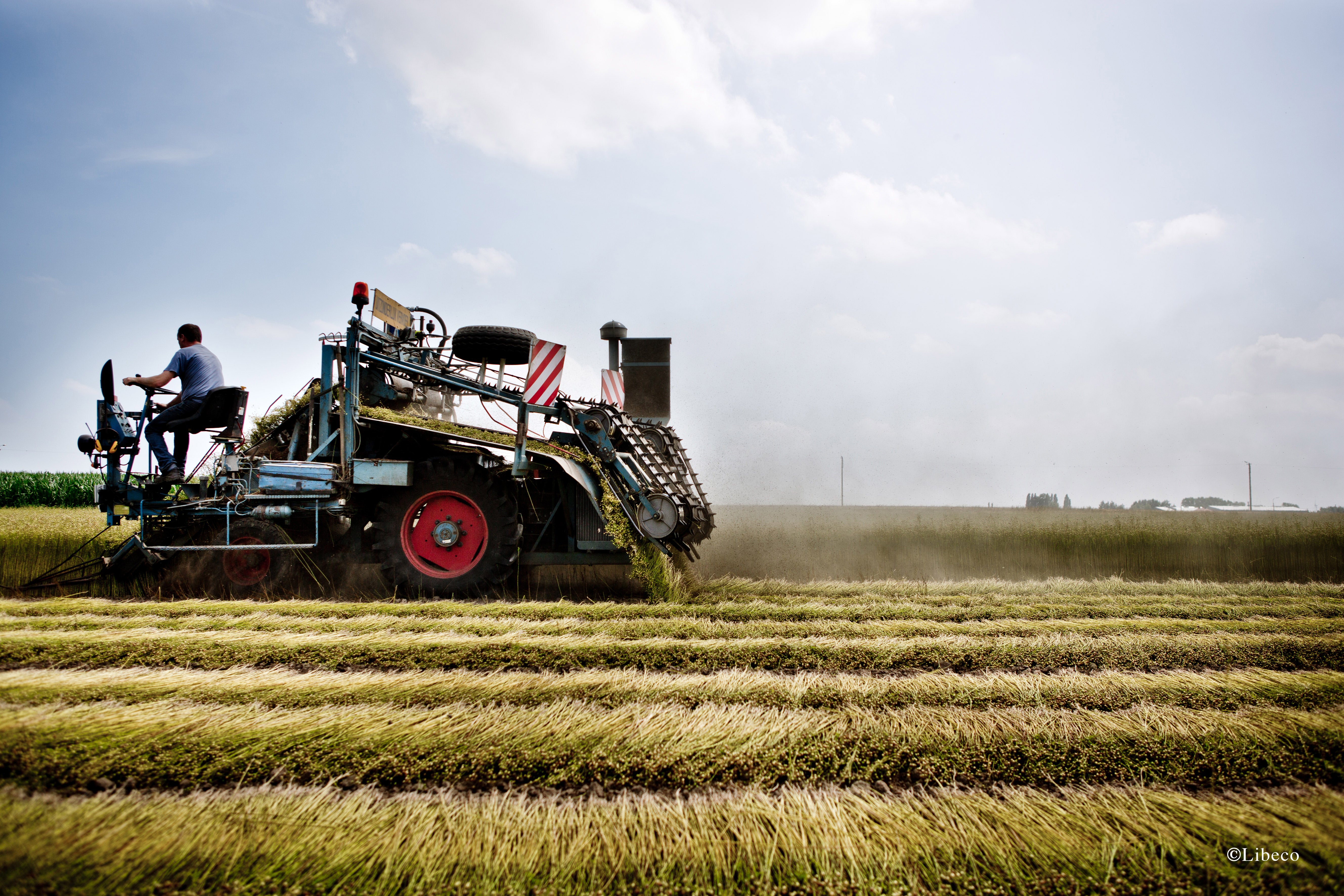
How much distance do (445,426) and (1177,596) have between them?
27.1ft

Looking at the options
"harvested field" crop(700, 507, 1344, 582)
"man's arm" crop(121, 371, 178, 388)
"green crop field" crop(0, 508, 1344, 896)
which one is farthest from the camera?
"harvested field" crop(700, 507, 1344, 582)

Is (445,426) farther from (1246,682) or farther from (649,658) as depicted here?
(1246,682)

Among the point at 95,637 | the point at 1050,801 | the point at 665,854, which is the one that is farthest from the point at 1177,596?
the point at 95,637

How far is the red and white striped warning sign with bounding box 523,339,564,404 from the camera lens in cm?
677

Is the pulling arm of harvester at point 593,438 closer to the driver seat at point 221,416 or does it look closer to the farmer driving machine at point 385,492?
the farmer driving machine at point 385,492

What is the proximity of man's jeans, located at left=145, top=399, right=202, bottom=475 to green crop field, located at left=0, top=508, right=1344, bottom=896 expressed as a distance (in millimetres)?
2254

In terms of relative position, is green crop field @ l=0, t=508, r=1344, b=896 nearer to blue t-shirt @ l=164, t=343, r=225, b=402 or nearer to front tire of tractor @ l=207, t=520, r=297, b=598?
front tire of tractor @ l=207, t=520, r=297, b=598

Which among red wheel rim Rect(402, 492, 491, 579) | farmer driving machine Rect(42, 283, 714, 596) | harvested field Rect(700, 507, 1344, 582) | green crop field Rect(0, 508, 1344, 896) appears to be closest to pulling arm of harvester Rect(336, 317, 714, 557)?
farmer driving machine Rect(42, 283, 714, 596)

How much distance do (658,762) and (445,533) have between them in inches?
190

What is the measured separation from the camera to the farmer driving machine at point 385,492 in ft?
21.5

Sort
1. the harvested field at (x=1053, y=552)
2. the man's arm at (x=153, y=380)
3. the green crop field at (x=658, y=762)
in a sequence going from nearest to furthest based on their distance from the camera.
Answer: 1. the green crop field at (x=658, y=762)
2. the man's arm at (x=153, y=380)
3. the harvested field at (x=1053, y=552)

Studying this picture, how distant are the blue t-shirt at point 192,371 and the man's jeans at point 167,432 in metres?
0.08

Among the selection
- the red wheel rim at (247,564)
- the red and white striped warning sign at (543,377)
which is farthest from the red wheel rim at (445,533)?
the red wheel rim at (247,564)

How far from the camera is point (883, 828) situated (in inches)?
83.3
